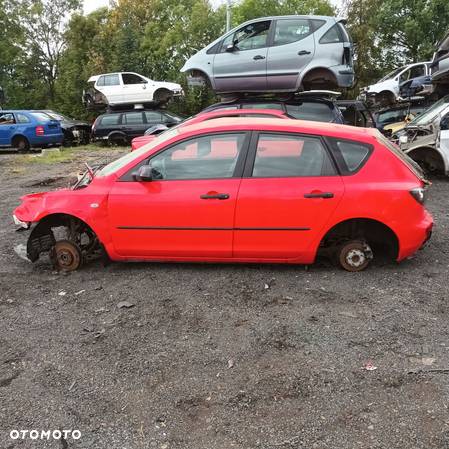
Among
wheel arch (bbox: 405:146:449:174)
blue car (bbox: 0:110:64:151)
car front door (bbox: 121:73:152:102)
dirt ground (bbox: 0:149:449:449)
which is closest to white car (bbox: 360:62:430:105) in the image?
car front door (bbox: 121:73:152:102)

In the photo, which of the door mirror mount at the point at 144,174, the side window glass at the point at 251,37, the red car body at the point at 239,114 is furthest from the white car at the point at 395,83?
the door mirror mount at the point at 144,174

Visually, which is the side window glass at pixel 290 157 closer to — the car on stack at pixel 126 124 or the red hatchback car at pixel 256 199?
the red hatchback car at pixel 256 199

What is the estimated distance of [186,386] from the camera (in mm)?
3021

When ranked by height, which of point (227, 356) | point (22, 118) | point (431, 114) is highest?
point (22, 118)

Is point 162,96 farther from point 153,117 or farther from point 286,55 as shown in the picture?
point 286,55

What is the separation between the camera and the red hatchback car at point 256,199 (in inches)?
174

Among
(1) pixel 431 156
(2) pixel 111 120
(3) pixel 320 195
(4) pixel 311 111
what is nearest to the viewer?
(3) pixel 320 195

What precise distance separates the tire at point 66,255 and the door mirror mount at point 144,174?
1009 millimetres

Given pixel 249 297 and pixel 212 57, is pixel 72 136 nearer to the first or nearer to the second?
pixel 212 57

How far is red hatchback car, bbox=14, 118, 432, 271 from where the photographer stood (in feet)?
14.5

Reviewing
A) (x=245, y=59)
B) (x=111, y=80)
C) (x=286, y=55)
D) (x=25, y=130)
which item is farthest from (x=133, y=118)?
(x=286, y=55)

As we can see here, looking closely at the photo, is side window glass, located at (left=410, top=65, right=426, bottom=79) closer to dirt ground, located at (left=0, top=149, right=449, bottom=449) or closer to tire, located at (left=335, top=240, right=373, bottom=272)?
dirt ground, located at (left=0, top=149, right=449, bottom=449)

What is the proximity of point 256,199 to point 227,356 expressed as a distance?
63.7 inches

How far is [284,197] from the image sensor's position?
4402mm
